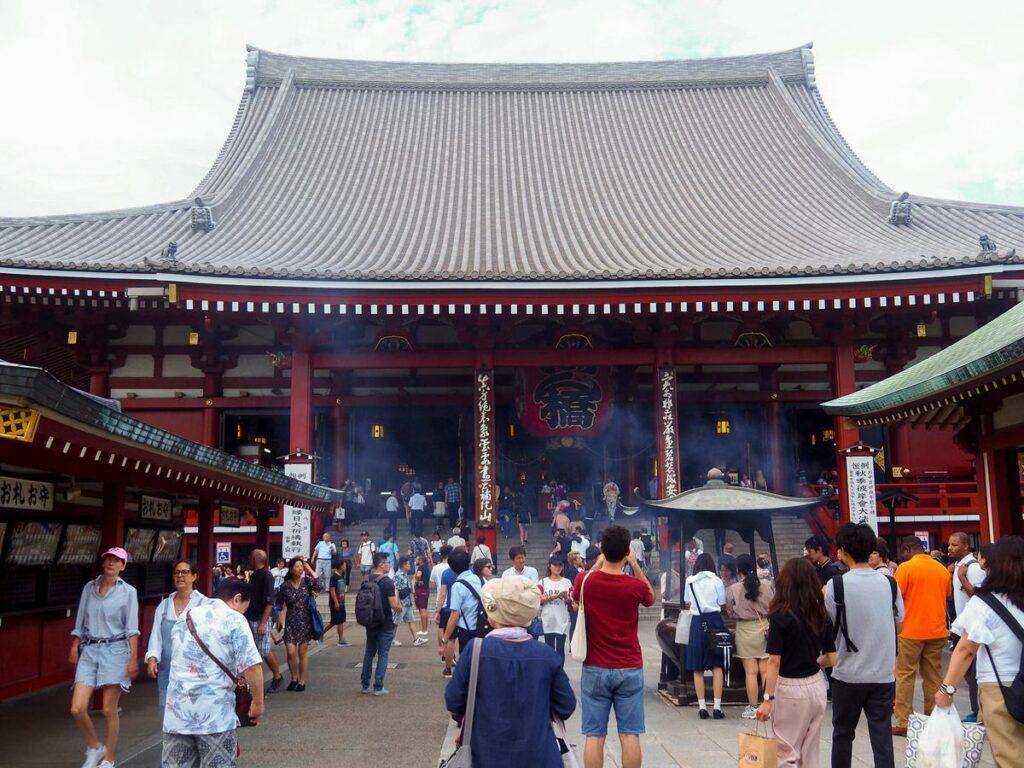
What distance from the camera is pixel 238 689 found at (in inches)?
219

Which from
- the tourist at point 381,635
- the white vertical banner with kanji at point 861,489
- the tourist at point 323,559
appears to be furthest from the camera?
the white vertical banner with kanji at point 861,489

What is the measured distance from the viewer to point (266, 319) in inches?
718

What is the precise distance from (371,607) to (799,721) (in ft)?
17.9

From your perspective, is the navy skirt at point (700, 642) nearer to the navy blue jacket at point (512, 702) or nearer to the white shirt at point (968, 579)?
the white shirt at point (968, 579)

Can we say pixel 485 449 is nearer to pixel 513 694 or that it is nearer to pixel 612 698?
pixel 612 698

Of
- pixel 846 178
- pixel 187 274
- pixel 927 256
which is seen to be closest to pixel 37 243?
pixel 187 274

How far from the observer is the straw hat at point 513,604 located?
13.9ft

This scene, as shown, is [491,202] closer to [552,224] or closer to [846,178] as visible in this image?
[552,224]

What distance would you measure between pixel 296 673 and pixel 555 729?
705cm

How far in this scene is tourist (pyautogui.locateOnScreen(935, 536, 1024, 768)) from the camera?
15.4ft

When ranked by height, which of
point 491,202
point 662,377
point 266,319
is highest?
point 491,202

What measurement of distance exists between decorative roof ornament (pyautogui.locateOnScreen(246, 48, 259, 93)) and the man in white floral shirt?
85.5ft

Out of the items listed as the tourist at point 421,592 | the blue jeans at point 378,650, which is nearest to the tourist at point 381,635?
the blue jeans at point 378,650

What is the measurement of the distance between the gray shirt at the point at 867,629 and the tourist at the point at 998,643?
82 centimetres
